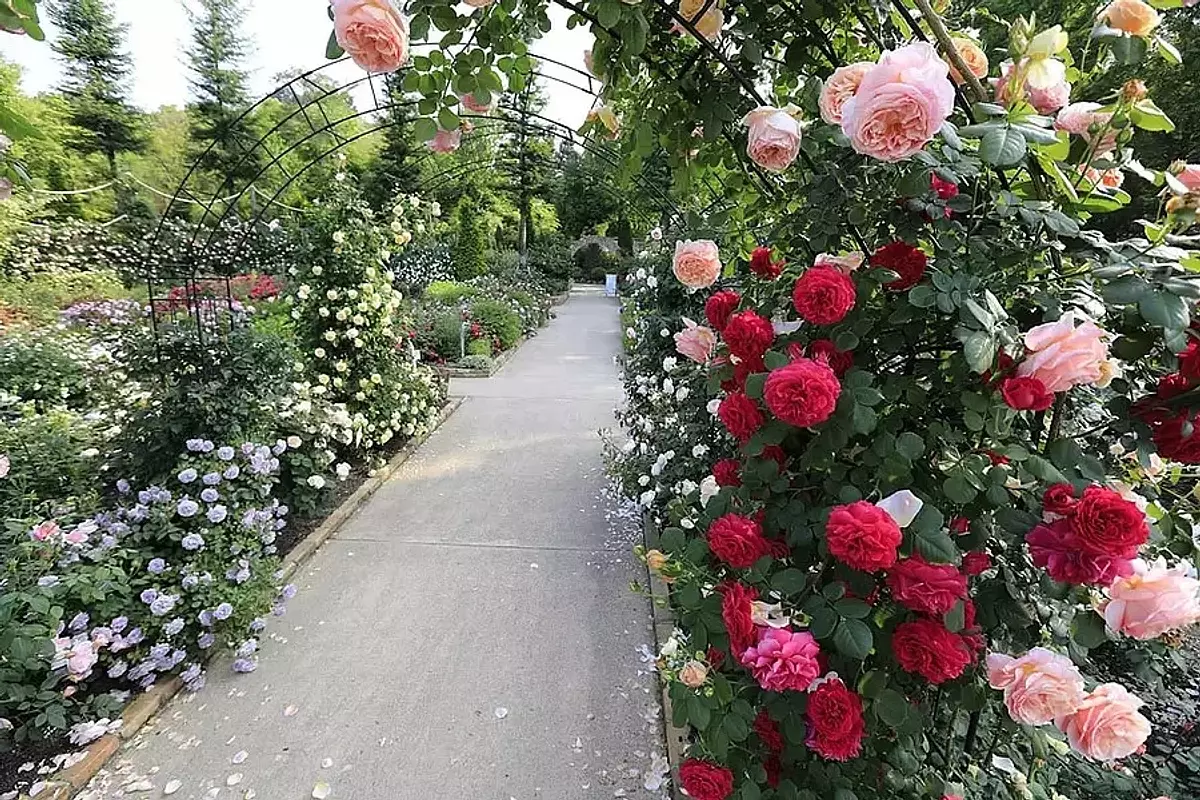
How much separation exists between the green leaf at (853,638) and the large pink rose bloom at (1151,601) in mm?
286

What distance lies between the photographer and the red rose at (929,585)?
2.70 feet

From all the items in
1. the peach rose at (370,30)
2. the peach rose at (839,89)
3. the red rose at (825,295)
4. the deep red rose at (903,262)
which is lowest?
the red rose at (825,295)

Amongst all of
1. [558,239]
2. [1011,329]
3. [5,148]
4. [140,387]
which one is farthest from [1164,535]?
[558,239]

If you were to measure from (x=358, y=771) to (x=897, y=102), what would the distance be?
2.10 meters

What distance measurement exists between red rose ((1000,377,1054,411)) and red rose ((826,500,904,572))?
0.21m

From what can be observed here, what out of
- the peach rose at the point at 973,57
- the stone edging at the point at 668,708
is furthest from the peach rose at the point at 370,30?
the stone edging at the point at 668,708

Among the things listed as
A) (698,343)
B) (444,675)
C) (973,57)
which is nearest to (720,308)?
(698,343)

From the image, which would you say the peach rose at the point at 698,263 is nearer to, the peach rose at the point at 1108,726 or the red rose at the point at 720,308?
the red rose at the point at 720,308

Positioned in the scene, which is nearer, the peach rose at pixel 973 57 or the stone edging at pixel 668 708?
the peach rose at pixel 973 57

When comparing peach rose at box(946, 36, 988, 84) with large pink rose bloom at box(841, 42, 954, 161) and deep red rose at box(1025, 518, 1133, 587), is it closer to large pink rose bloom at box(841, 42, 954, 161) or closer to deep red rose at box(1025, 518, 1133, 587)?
large pink rose bloom at box(841, 42, 954, 161)

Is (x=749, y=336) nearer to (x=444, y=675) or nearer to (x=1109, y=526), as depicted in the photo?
(x=1109, y=526)

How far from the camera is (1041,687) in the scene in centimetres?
81

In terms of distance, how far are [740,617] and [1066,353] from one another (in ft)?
1.75

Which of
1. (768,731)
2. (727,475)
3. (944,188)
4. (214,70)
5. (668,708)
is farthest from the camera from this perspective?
(214,70)
